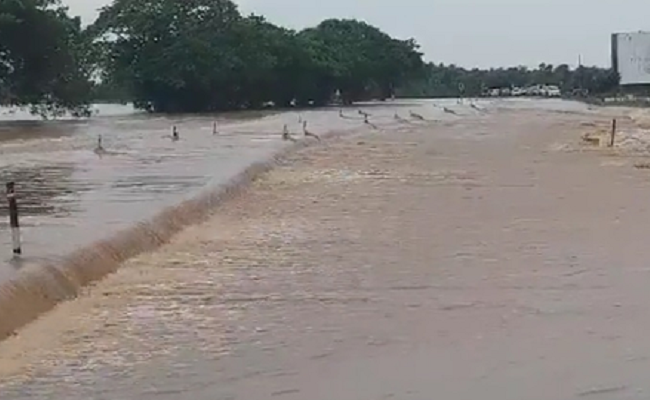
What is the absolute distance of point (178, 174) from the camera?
27188mm

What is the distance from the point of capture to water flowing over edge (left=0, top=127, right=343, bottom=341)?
1151cm

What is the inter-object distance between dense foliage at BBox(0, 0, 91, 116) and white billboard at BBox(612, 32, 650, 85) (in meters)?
50.9

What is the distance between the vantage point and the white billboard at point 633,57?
98438 mm

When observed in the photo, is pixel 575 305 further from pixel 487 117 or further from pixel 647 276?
pixel 487 117

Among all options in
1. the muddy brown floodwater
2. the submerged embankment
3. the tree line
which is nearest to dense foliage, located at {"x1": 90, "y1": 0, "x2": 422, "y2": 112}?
the tree line

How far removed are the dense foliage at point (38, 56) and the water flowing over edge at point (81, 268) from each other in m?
38.7

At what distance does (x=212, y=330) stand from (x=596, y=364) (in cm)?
338

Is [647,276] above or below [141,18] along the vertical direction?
below

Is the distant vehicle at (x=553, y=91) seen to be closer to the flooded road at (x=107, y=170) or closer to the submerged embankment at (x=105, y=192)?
the flooded road at (x=107, y=170)

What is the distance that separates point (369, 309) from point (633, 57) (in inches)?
3599

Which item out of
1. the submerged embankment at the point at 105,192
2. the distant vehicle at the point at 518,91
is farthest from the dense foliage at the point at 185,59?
the distant vehicle at the point at 518,91

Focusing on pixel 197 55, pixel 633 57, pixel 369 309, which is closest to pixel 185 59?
pixel 197 55

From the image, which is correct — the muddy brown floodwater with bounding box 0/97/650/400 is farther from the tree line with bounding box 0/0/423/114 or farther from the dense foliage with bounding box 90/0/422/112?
the dense foliage with bounding box 90/0/422/112

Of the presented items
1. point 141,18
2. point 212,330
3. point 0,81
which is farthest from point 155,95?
point 212,330
